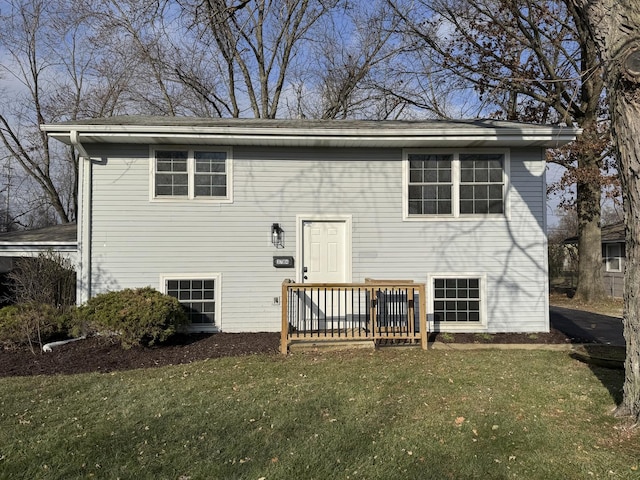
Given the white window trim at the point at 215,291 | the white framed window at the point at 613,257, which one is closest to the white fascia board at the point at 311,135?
the white window trim at the point at 215,291

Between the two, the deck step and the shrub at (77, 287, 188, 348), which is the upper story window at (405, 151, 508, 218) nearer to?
the deck step

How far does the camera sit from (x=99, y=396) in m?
4.83

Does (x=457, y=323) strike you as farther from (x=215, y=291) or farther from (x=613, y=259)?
(x=613, y=259)

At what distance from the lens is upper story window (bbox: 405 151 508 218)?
8.38 meters

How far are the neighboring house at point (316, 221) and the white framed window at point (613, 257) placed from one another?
1480cm

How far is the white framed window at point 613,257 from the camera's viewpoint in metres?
19.8

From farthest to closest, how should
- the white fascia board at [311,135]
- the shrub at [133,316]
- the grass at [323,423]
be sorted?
the white fascia board at [311,135] < the shrub at [133,316] < the grass at [323,423]

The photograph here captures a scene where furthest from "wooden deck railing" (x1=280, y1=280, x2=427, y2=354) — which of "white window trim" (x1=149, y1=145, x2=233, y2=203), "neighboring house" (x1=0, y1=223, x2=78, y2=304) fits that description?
"neighboring house" (x1=0, y1=223, x2=78, y2=304)

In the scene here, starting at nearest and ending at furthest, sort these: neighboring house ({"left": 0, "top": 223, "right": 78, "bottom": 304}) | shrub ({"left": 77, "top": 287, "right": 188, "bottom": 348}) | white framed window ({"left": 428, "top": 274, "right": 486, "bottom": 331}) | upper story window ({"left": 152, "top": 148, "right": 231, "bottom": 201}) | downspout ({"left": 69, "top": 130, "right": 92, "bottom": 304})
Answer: shrub ({"left": 77, "top": 287, "right": 188, "bottom": 348}), downspout ({"left": 69, "top": 130, "right": 92, "bottom": 304}), upper story window ({"left": 152, "top": 148, "right": 231, "bottom": 201}), white framed window ({"left": 428, "top": 274, "right": 486, "bottom": 331}), neighboring house ({"left": 0, "top": 223, "right": 78, "bottom": 304})

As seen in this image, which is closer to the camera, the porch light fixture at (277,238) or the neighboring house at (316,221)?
the neighboring house at (316,221)

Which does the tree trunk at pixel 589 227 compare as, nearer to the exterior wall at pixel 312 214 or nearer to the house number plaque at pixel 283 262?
the exterior wall at pixel 312 214

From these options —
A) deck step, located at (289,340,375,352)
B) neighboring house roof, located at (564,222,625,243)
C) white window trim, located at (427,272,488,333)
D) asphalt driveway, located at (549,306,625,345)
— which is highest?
neighboring house roof, located at (564,222,625,243)

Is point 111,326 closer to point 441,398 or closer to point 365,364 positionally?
point 365,364

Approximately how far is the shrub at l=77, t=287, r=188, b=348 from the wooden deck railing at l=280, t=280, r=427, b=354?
1.95m
